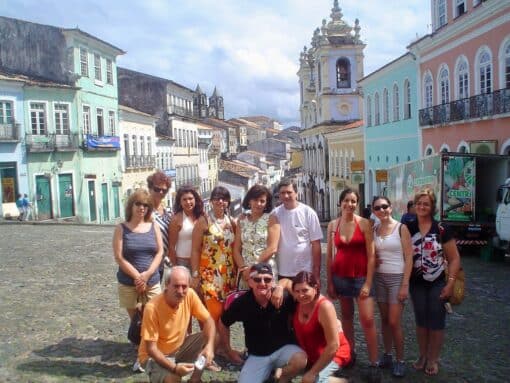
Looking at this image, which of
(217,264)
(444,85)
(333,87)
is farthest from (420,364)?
(333,87)

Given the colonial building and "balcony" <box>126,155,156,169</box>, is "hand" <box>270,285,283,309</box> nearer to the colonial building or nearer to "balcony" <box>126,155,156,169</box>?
"balcony" <box>126,155,156,169</box>

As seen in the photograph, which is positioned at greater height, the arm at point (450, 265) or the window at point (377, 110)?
the window at point (377, 110)

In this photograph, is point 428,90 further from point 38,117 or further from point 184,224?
point 184,224

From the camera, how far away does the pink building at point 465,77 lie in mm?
16922

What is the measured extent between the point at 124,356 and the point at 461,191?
1078cm

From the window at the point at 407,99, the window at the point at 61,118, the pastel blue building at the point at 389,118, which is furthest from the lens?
the window at the point at 61,118

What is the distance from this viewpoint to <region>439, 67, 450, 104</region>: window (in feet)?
69.4

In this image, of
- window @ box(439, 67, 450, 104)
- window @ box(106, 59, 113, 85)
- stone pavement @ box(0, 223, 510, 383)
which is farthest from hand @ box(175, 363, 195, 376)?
window @ box(106, 59, 113, 85)

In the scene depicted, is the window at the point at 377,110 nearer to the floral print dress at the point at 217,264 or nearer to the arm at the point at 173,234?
the arm at the point at 173,234

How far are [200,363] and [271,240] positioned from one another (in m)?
1.23

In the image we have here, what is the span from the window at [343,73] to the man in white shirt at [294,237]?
3941cm

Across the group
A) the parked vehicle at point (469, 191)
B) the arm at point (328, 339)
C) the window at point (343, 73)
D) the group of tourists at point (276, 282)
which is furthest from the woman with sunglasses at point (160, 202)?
the window at point (343, 73)

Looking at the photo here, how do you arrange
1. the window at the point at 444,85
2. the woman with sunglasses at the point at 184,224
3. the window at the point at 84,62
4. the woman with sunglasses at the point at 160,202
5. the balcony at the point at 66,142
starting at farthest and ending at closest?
the window at the point at 84,62 → the balcony at the point at 66,142 → the window at the point at 444,85 → the woman with sunglasses at the point at 160,202 → the woman with sunglasses at the point at 184,224

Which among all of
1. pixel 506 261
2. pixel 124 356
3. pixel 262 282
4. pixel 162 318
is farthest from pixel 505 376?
pixel 506 261
